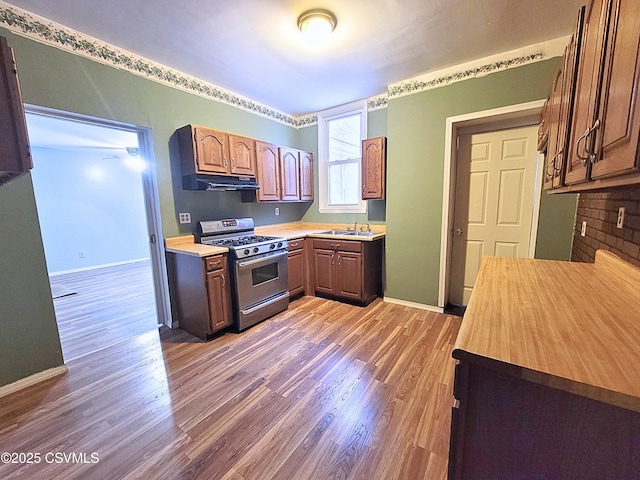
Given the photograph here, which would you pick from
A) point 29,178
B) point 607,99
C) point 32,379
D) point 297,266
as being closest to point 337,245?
point 297,266

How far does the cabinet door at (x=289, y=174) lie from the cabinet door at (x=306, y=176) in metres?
0.08

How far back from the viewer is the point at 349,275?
330 centimetres

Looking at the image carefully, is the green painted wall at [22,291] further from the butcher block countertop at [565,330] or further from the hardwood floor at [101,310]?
the butcher block countertop at [565,330]

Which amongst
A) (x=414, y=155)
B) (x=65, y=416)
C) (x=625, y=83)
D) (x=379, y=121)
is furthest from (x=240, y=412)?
(x=379, y=121)

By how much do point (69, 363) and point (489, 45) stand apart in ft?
14.7

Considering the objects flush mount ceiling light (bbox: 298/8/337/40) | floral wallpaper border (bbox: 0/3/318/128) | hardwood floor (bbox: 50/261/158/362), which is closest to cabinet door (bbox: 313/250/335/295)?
hardwood floor (bbox: 50/261/158/362)

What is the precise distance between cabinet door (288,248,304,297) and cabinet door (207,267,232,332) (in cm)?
93

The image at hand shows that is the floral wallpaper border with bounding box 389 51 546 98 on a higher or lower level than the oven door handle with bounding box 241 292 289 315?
higher

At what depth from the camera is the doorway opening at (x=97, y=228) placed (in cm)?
273

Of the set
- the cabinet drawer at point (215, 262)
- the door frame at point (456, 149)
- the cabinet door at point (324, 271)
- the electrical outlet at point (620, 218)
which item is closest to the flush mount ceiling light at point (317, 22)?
the door frame at point (456, 149)

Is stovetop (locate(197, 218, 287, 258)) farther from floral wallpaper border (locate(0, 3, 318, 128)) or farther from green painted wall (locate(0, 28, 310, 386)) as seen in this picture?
floral wallpaper border (locate(0, 3, 318, 128))

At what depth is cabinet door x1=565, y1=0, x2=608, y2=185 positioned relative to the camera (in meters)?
0.93

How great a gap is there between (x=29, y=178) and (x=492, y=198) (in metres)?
4.10

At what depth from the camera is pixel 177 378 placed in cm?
202
